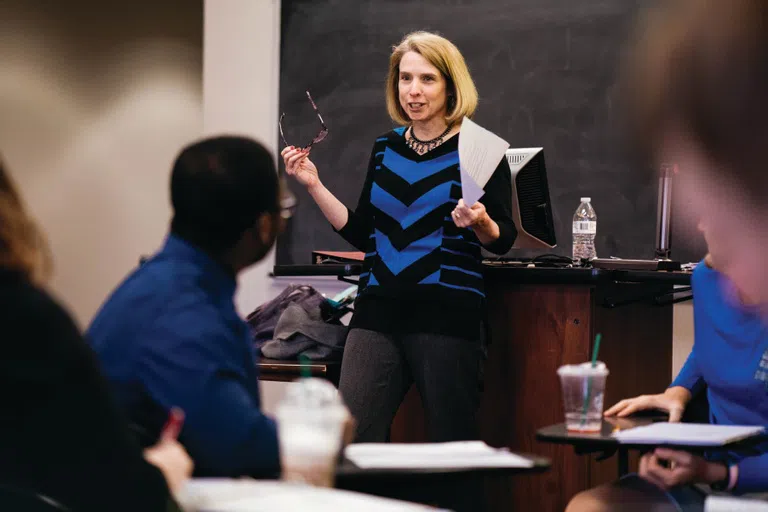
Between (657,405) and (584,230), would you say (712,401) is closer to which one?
(657,405)

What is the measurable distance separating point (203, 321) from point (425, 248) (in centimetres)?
145

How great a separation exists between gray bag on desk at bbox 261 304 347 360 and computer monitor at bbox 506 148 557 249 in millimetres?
670

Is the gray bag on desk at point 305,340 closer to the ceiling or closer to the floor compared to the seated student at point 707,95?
closer to the floor

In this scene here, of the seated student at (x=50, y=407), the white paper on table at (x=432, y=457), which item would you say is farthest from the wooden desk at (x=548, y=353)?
the seated student at (x=50, y=407)

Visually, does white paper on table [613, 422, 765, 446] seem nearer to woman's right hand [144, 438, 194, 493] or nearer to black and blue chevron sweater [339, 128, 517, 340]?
woman's right hand [144, 438, 194, 493]

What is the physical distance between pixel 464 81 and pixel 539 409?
98 centimetres

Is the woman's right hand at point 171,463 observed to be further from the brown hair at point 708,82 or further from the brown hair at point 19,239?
the brown hair at point 708,82

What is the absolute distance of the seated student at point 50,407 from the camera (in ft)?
3.11

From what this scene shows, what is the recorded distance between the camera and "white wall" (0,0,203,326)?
23.9 ft

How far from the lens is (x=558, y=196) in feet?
13.7

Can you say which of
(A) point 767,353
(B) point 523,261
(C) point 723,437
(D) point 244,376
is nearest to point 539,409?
(B) point 523,261

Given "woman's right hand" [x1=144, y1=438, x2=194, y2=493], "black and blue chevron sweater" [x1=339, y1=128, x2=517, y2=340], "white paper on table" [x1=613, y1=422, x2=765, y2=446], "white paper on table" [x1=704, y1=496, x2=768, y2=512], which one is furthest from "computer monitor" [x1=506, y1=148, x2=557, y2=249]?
"woman's right hand" [x1=144, y1=438, x2=194, y2=493]

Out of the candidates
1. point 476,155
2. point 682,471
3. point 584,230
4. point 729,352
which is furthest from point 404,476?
point 584,230

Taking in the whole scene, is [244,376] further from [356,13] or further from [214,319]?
[356,13]
